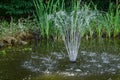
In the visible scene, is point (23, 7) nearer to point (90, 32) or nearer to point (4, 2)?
point (4, 2)

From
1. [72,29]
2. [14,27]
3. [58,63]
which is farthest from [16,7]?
[58,63]

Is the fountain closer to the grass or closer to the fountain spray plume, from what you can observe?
the fountain spray plume

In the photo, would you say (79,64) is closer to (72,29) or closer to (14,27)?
(72,29)

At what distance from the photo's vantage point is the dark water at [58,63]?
6.95 m

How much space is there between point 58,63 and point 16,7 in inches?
215

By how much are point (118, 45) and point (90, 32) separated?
3.97ft

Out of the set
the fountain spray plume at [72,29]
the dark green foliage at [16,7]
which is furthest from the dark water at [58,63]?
the dark green foliage at [16,7]

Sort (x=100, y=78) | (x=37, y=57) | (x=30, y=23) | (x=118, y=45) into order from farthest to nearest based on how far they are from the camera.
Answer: (x=30, y=23) < (x=118, y=45) < (x=37, y=57) < (x=100, y=78)

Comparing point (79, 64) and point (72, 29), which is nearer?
point (79, 64)

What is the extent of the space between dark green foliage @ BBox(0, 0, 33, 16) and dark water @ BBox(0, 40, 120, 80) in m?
2.82

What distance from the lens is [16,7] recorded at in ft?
42.2

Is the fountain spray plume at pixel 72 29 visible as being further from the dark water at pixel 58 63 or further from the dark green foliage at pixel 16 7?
the dark green foliage at pixel 16 7

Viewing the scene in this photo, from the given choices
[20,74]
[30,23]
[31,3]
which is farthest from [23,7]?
[20,74]

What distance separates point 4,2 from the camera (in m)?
13.4
